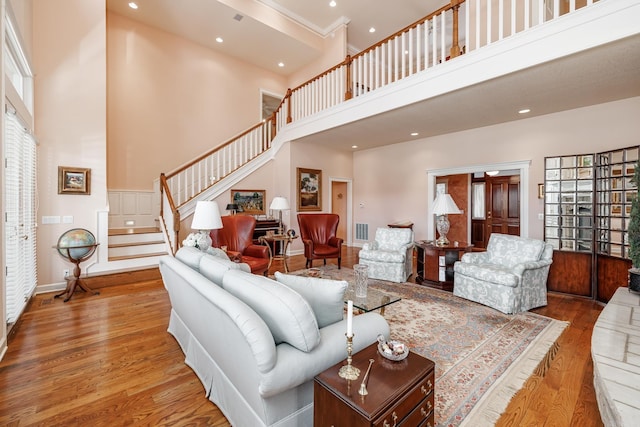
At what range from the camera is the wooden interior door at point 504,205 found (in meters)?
7.16

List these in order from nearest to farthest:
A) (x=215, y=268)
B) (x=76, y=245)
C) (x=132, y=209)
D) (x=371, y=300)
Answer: (x=215, y=268)
(x=371, y=300)
(x=76, y=245)
(x=132, y=209)

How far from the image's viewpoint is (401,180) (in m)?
7.34

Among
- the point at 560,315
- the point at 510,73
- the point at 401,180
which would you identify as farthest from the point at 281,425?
the point at 401,180

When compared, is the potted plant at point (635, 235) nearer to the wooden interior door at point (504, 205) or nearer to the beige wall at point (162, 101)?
the wooden interior door at point (504, 205)

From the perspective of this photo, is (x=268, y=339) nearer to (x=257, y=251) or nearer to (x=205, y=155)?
(x=257, y=251)

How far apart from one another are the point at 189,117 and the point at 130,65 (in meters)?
1.52

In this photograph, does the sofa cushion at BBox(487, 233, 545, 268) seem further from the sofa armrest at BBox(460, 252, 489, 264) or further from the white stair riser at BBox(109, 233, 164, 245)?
the white stair riser at BBox(109, 233, 164, 245)

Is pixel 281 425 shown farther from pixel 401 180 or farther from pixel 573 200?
pixel 401 180

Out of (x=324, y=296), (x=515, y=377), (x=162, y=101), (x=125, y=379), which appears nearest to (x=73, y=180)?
(x=162, y=101)

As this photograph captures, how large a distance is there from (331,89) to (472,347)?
17.2 ft

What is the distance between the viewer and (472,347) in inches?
100

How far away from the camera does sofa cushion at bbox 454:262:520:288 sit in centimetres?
324

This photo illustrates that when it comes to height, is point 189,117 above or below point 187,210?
above

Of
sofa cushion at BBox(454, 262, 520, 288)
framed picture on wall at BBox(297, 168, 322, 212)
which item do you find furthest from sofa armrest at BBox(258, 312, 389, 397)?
framed picture on wall at BBox(297, 168, 322, 212)
